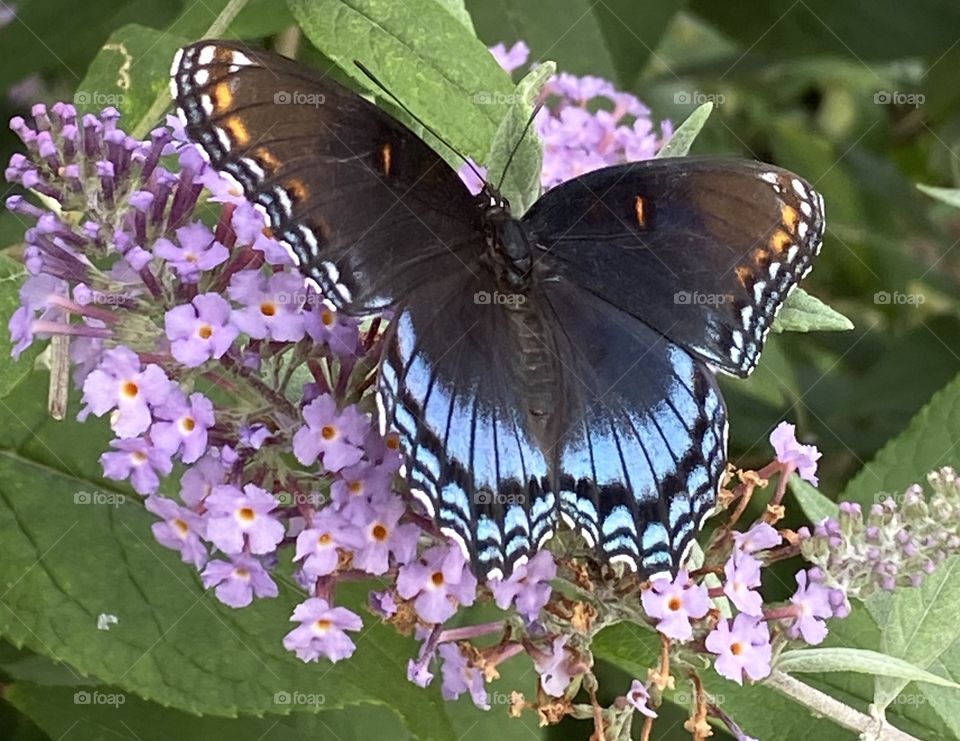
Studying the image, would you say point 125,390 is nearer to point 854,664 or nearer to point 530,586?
point 530,586

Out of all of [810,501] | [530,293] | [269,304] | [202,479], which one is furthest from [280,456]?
[810,501]

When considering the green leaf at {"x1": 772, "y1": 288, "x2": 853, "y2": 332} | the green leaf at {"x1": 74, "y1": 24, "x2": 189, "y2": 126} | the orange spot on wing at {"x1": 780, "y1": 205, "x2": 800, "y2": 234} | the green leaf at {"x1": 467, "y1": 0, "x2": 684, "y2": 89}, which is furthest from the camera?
the green leaf at {"x1": 467, "y1": 0, "x2": 684, "y2": 89}

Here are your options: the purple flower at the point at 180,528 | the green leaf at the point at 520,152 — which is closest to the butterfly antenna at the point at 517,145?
the green leaf at the point at 520,152

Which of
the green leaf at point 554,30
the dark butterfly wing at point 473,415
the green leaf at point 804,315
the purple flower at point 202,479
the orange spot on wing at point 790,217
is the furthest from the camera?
the green leaf at point 554,30

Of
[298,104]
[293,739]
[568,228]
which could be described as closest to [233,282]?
[298,104]

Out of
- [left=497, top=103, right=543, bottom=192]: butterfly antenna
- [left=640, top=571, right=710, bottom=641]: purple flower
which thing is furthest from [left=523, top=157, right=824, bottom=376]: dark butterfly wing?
[left=640, top=571, right=710, bottom=641]: purple flower

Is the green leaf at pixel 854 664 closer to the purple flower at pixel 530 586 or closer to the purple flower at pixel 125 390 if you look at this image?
the purple flower at pixel 530 586

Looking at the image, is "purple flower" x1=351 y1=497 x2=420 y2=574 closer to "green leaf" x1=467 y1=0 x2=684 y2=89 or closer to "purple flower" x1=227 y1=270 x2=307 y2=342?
"purple flower" x1=227 y1=270 x2=307 y2=342
